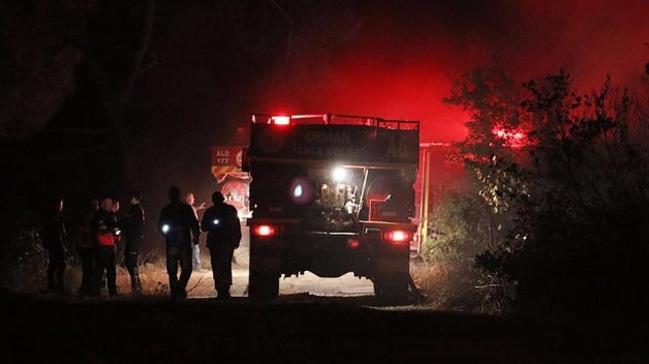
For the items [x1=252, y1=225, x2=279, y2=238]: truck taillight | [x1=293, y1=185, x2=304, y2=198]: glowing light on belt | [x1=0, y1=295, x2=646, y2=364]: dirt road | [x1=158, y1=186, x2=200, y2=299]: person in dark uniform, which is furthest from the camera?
[x1=293, y1=185, x2=304, y2=198]: glowing light on belt

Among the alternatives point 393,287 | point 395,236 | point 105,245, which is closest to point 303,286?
point 393,287

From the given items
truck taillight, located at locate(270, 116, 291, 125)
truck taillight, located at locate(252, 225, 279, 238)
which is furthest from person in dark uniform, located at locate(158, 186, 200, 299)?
truck taillight, located at locate(270, 116, 291, 125)

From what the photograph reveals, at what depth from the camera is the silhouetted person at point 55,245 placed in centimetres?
1339

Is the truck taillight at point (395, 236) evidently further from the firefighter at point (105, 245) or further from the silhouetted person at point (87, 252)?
the silhouetted person at point (87, 252)

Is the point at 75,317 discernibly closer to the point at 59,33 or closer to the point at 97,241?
the point at 97,241

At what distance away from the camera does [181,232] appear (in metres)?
12.6

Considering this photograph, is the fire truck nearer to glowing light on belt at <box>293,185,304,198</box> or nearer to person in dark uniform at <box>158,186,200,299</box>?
glowing light on belt at <box>293,185,304,198</box>

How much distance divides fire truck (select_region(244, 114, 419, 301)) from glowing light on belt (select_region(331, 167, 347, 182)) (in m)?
0.11

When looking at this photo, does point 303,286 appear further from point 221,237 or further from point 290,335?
point 290,335

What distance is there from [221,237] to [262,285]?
3.13 feet

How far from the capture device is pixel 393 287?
1312 cm

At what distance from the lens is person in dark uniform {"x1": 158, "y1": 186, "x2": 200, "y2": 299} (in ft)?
41.2

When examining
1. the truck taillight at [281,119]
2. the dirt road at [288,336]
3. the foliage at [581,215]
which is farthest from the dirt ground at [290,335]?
the truck taillight at [281,119]

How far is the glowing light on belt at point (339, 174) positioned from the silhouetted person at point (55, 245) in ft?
14.2
